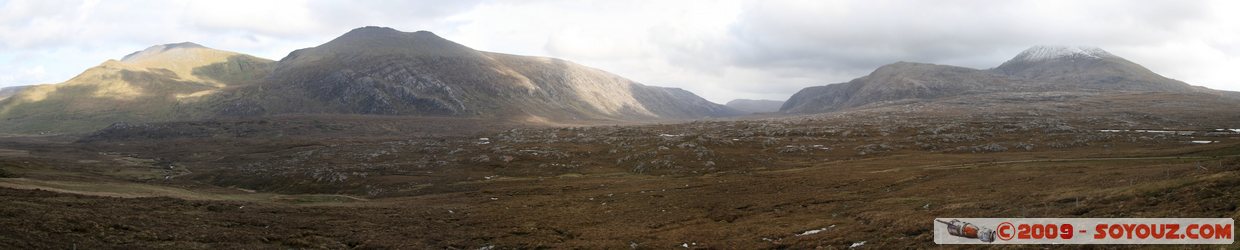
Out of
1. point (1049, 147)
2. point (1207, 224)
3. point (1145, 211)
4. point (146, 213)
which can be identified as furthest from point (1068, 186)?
point (1049, 147)

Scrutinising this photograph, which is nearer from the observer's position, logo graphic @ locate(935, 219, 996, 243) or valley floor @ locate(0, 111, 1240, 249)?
logo graphic @ locate(935, 219, 996, 243)

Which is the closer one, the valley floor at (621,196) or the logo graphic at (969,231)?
the logo graphic at (969,231)

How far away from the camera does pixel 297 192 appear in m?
85.5

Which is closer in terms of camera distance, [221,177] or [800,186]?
[800,186]

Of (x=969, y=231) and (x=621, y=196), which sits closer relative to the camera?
(x=969, y=231)

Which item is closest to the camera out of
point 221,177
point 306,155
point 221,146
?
point 221,177

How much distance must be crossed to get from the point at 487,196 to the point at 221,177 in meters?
56.6

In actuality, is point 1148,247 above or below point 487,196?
above

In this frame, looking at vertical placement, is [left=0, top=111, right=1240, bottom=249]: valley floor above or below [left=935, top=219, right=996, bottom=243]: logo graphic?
below

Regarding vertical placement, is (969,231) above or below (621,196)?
above

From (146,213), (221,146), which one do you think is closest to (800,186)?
(146,213)

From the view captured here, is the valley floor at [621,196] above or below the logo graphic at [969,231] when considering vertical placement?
below

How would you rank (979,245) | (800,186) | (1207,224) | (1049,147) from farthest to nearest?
(1049,147)
(800,186)
(979,245)
(1207,224)

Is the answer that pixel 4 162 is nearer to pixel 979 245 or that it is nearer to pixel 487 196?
pixel 487 196
